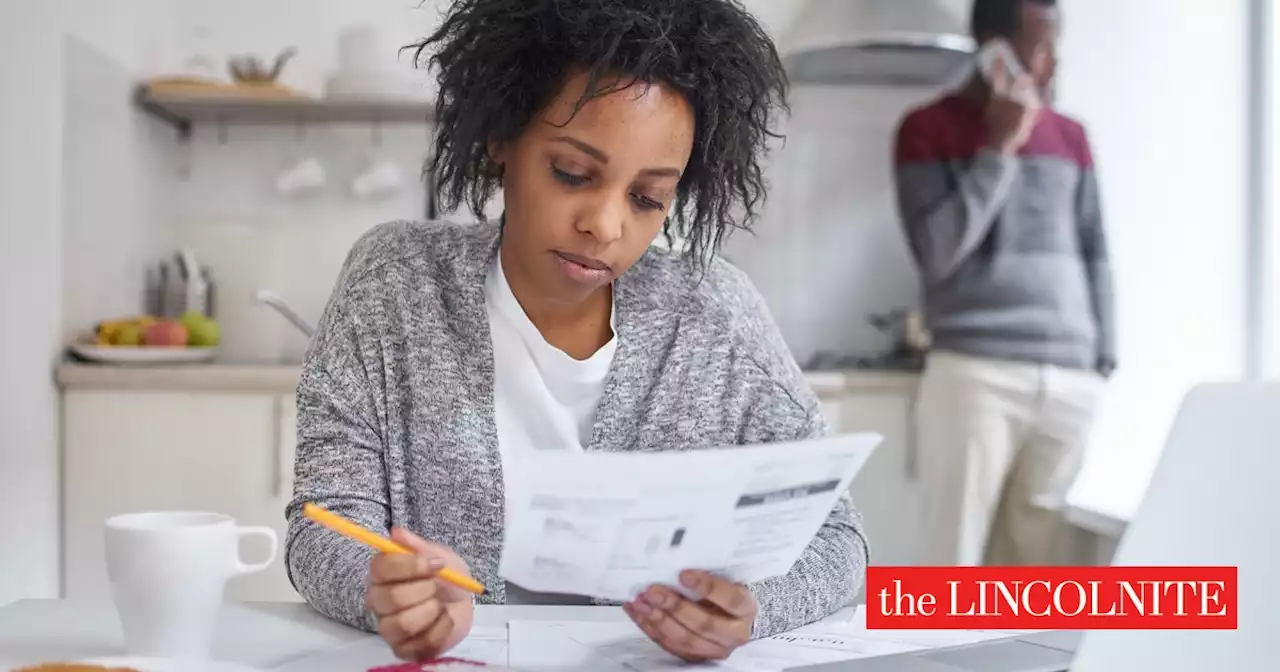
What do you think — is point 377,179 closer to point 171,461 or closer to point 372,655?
point 171,461

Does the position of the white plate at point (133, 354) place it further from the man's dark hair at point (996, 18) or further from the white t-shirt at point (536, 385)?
the man's dark hair at point (996, 18)

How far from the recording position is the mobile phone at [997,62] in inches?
95.7

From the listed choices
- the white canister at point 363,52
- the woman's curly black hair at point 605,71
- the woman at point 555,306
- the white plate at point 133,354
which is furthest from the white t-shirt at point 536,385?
the white canister at point 363,52

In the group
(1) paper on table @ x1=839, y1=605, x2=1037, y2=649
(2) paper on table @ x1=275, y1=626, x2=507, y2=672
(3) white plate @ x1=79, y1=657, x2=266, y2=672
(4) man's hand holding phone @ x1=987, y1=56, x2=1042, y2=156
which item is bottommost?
(1) paper on table @ x1=839, y1=605, x2=1037, y2=649

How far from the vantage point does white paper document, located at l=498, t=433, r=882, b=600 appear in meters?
0.55

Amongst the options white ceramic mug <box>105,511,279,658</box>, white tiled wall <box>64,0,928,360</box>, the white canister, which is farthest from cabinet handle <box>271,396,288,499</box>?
white ceramic mug <box>105,511,279,658</box>

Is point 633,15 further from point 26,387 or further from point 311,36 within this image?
point 311,36

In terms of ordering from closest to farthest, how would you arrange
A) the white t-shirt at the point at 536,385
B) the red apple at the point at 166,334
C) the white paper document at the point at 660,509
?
the white paper document at the point at 660,509, the white t-shirt at the point at 536,385, the red apple at the point at 166,334

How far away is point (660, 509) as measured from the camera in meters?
0.57

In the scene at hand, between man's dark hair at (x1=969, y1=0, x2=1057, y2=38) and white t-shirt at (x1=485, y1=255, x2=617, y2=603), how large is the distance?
1.78 m

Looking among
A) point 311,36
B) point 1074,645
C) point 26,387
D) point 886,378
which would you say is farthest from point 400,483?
point 311,36

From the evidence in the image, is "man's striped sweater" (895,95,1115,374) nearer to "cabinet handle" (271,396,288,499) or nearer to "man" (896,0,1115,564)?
"man" (896,0,1115,564)

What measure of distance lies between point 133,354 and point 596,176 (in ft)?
5.11

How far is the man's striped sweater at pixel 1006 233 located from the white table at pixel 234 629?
1680 millimetres
